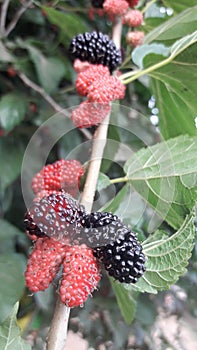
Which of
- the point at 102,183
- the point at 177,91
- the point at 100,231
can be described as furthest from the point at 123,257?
the point at 177,91

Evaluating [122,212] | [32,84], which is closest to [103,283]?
[32,84]

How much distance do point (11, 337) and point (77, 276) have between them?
7 centimetres

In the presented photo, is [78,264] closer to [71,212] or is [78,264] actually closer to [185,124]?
[71,212]

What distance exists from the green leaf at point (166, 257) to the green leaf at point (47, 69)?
1.49 ft

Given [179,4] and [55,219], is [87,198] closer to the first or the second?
[55,219]

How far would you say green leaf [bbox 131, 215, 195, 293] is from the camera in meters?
0.39

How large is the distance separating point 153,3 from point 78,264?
460 millimetres

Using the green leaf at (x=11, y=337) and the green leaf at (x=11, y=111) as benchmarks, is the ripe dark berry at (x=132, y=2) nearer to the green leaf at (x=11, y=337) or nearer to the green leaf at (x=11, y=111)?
the green leaf at (x=11, y=111)

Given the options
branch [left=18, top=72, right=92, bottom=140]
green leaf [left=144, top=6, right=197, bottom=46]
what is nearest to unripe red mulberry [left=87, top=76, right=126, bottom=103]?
green leaf [left=144, top=6, right=197, bottom=46]

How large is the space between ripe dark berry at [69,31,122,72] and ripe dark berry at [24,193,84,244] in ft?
0.70

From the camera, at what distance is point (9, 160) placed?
83 centimetres

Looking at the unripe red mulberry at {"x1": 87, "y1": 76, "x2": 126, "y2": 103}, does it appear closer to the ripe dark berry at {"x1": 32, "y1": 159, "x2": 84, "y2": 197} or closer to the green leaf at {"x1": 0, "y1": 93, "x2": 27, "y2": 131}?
the ripe dark berry at {"x1": 32, "y1": 159, "x2": 84, "y2": 197}

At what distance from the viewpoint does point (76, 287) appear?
341mm

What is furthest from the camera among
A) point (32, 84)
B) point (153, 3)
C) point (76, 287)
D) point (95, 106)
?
point (32, 84)
